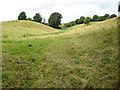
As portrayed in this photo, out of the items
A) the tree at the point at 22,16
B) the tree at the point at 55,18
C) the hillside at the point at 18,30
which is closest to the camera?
the hillside at the point at 18,30

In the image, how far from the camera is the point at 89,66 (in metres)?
4.81

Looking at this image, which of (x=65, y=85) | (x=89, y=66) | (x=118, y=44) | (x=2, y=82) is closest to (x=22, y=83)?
(x=2, y=82)

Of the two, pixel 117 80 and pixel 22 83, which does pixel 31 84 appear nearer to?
pixel 22 83

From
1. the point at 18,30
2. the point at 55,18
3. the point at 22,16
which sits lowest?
the point at 18,30

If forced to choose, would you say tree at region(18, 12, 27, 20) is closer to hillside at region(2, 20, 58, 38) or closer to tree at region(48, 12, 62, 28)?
tree at region(48, 12, 62, 28)

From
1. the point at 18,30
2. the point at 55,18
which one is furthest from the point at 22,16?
the point at 18,30

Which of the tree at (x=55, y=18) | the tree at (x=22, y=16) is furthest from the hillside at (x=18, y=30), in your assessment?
the tree at (x=55, y=18)

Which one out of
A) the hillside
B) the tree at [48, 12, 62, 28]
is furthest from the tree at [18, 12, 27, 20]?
the hillside

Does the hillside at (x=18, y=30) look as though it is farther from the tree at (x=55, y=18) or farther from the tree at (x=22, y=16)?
the tree at (x=55, y=18)

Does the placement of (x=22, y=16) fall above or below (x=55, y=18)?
above

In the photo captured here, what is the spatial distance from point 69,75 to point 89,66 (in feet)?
4.45

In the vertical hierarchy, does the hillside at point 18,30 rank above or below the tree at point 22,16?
below

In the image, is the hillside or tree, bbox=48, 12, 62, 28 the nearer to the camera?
the hillside

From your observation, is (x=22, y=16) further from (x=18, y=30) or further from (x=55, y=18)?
(x=18, y=30)
